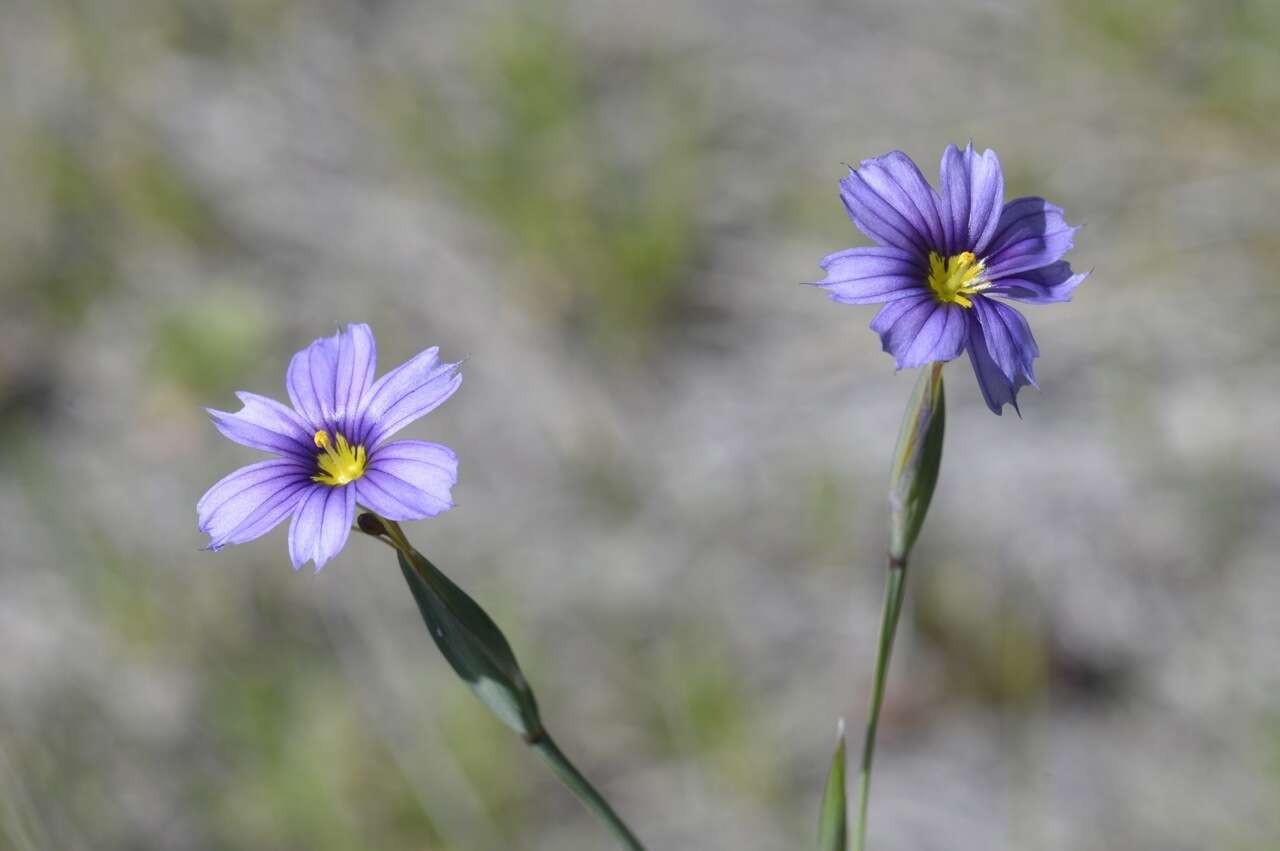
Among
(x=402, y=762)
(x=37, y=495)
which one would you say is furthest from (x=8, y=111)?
(x=402, y=762)

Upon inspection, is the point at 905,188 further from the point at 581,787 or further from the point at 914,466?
the point at 581,787

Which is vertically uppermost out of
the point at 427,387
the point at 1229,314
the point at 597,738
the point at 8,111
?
the point at 8,111

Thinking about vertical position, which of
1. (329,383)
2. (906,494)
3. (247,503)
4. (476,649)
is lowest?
(476,649)

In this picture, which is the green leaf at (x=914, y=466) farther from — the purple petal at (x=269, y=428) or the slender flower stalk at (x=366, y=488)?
the purple petal at (x=269, y=428)

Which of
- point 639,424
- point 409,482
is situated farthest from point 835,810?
point 639,424

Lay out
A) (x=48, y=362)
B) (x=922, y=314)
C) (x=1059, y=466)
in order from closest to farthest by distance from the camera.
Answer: (x=922, y=314) < (x=1059, y=466) < (x=48, y=362)

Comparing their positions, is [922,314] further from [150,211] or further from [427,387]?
[150,211]
